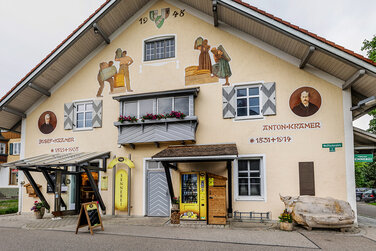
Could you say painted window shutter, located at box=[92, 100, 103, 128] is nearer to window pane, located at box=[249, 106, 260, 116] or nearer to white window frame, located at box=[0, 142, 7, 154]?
window pane, located at box=[249, 106, 260, 116]

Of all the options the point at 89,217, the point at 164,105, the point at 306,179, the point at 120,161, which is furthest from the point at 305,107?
the point at 89,217

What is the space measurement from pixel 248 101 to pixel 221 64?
1867mm

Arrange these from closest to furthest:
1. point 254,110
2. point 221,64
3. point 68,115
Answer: point 254,110, point 221,64, point 68,115

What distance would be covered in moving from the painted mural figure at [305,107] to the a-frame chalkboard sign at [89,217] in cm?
776

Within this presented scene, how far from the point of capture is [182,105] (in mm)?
11680

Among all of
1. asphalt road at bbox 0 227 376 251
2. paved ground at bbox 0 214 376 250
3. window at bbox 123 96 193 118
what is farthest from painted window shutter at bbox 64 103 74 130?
asphalt road at bbox 0 227 376 251

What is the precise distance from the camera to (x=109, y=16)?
1232 cm

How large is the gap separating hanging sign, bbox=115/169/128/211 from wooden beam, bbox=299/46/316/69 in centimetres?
809

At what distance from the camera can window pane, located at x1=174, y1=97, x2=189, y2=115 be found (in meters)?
11.6

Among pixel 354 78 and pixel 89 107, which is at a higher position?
pixel 354 78

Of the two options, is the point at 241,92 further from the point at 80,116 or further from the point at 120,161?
the point at 80,116

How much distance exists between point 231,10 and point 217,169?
5987 mm

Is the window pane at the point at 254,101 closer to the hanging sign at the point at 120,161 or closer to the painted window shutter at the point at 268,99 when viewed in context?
the painted window shutter at the point at 268,99

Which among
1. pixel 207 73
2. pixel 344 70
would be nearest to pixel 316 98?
pixel 344 70
